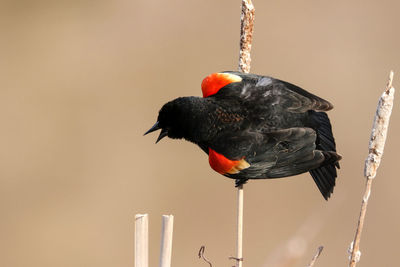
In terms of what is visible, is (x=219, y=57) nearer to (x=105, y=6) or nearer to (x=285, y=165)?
(x=105, y=6)

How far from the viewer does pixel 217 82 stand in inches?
79.4

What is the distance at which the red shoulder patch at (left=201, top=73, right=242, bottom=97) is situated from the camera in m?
1.97

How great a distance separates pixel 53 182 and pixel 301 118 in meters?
2.43

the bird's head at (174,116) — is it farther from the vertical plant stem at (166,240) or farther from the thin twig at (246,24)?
the vertical plant stem at (166,240)

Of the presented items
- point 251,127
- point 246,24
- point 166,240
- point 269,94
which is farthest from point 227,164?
point 166,240

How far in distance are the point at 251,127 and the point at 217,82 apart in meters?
0.24

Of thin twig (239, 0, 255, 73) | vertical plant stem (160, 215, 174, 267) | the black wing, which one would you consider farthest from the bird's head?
vertical plant stem (160, 215, 174, 267)

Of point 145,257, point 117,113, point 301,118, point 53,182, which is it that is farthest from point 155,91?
point 145,257

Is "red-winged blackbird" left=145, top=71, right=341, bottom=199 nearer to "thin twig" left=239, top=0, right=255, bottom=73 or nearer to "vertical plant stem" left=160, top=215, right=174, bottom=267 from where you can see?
"thin twig" left=239, top=0, right=255, bottom=73

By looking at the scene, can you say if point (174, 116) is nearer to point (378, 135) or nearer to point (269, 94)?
point (269, 94)

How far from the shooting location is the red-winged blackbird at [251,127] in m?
1.85

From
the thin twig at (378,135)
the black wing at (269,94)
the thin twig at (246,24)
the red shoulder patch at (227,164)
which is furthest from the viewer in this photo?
the black wing at (269,94)

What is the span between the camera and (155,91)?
4.21m

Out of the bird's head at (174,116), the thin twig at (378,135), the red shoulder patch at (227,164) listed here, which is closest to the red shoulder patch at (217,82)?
the bird's head at (174,116)
